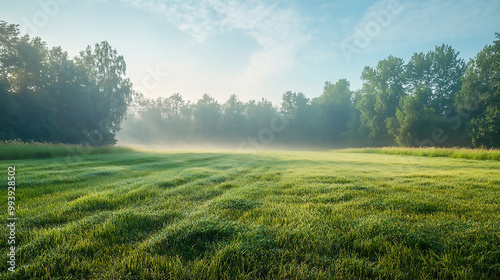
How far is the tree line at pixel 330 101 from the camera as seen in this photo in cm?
2903

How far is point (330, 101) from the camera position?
7175 centimetres

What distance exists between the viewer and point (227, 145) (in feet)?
251

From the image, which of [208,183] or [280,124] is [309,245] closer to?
[208,183]

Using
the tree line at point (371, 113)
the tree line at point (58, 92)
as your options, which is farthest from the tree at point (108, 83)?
the tree line at point (371, 113)

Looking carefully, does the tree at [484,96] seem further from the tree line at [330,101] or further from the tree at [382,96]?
the tree at [382,96]

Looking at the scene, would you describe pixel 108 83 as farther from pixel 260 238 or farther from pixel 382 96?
pixel 382 96

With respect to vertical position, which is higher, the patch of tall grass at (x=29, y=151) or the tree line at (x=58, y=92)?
the tree line at (x=58, y=92)

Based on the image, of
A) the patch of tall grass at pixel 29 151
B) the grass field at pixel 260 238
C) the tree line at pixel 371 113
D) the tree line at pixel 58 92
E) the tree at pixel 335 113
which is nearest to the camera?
the grass field at pixel 260 238

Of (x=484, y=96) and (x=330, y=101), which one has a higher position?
(x=330, y=101)

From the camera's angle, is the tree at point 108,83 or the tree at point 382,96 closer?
the tree at point 108,83

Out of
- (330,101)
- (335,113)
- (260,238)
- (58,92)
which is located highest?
(330,101)

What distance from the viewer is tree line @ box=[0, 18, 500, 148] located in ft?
95.2

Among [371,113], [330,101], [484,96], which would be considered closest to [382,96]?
[371,113]

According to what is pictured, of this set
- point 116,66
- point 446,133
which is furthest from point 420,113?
point 116,66
